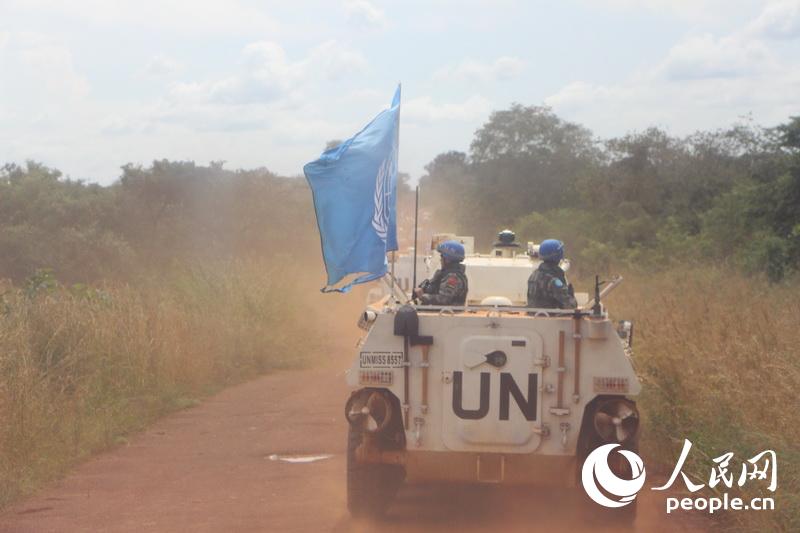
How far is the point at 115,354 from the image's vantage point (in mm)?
12305

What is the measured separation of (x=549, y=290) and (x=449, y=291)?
76 cm

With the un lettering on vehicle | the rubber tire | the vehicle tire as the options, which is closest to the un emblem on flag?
the un lettering on vehicle

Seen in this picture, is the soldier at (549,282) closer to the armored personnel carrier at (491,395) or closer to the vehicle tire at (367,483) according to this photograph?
the armored personnel carrier at (491,395)

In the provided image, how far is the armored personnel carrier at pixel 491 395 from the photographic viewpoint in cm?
685

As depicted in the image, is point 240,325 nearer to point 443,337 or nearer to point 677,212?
point 443,337

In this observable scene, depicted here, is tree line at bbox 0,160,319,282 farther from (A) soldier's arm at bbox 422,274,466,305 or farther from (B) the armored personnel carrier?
(B) the armored personnel carrier

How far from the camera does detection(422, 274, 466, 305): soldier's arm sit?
8.12 meters

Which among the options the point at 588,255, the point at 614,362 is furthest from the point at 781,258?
the point at 614,362

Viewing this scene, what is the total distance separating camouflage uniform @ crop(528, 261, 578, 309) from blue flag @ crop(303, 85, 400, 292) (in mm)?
1212

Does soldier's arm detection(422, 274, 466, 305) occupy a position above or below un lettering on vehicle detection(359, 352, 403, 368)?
above

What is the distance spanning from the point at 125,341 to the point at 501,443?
678 cm

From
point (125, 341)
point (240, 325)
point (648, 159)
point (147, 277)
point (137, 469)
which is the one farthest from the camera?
point (648, 159)

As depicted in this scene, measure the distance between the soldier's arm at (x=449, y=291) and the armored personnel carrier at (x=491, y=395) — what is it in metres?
1.09

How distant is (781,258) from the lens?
17.9 meters
